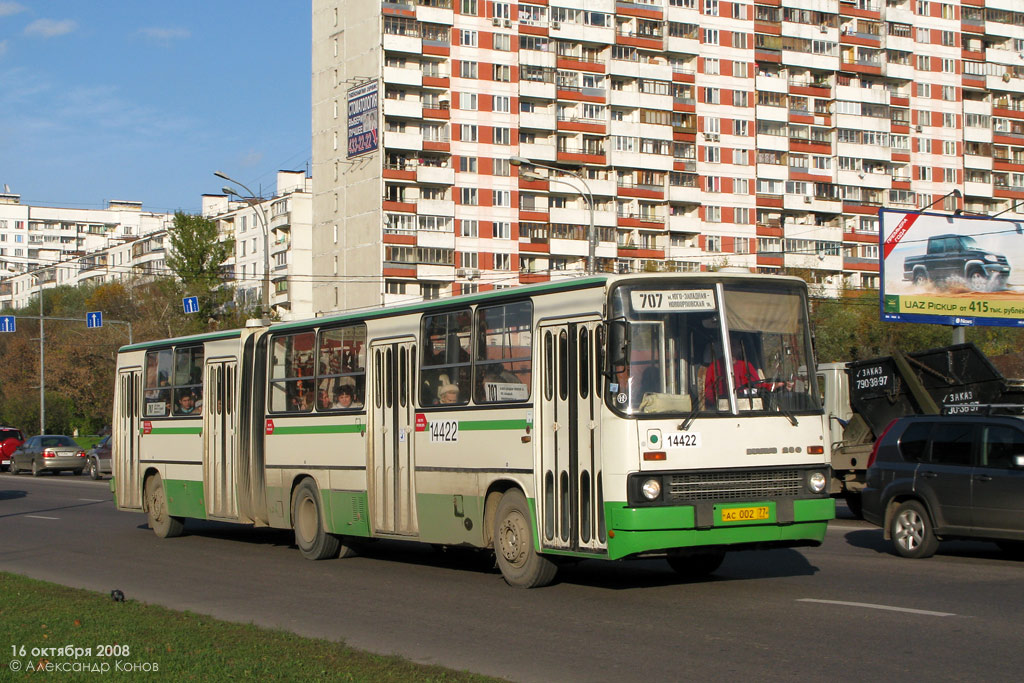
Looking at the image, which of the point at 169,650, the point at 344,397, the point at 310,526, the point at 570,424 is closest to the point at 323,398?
the point at 344,397

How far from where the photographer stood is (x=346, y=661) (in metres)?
8.82

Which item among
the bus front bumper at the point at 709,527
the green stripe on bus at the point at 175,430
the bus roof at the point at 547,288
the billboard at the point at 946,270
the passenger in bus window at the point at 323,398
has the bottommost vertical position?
the bus front bumper at the point at 709,527

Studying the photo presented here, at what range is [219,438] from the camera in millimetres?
19688

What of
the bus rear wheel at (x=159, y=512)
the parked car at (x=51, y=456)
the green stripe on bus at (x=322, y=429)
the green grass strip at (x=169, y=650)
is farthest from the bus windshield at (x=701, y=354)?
the parked car at (x=51, y=456)

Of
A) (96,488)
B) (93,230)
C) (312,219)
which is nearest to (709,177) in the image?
(312,219)

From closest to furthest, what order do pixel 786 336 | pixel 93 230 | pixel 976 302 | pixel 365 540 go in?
pixel 786 336
pixel 365 540
pixel 976 302
pixel 93 230

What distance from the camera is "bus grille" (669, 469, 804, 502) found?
11820 mm

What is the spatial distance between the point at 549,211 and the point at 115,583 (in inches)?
3011

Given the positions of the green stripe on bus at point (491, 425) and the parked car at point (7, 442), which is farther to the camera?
the parked car at point (7, 442)

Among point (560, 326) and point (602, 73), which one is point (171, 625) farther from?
point (602, 73)

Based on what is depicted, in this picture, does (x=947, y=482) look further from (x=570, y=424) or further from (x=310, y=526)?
(x=310, y=526)

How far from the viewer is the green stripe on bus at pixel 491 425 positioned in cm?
1322

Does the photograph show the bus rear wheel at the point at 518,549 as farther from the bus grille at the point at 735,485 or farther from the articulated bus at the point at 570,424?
the bus grille at the point at 735,485

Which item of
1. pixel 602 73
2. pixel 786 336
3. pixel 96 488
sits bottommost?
pixel 96 488
